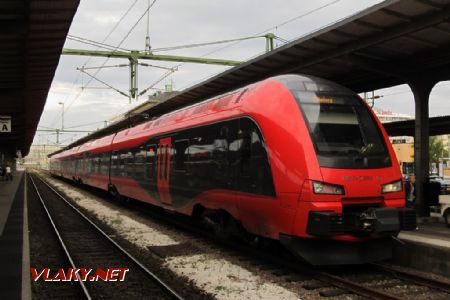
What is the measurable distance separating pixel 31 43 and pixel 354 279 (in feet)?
29.5

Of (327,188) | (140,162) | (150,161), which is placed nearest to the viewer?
(327,188)

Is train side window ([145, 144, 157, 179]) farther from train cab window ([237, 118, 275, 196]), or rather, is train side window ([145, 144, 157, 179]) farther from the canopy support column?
the canopy support column

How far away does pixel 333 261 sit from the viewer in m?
6.73

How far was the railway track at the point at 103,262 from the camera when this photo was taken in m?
6.56

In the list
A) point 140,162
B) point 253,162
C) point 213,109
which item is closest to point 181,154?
point 213,109

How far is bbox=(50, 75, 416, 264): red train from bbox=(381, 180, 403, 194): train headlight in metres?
0.02

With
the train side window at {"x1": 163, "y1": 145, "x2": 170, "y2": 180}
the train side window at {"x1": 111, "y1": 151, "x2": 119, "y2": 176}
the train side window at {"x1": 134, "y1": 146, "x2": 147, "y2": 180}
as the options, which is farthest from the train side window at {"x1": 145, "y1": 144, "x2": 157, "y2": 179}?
the train side window at {"x1": 111, "y1": 151, "x2": 119, "y2": 176}

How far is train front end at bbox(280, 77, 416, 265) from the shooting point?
6469 mm

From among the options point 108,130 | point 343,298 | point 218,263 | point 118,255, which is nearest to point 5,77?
point 118,255

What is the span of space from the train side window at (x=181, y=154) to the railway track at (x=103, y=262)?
2233 millimetres

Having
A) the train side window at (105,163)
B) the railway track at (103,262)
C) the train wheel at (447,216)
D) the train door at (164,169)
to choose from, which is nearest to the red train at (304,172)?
the railway track at (103,262)

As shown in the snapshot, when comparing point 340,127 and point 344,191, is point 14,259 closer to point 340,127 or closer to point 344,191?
point 344,191

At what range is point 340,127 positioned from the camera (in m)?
7.27

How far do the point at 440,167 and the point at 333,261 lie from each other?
43.7m
